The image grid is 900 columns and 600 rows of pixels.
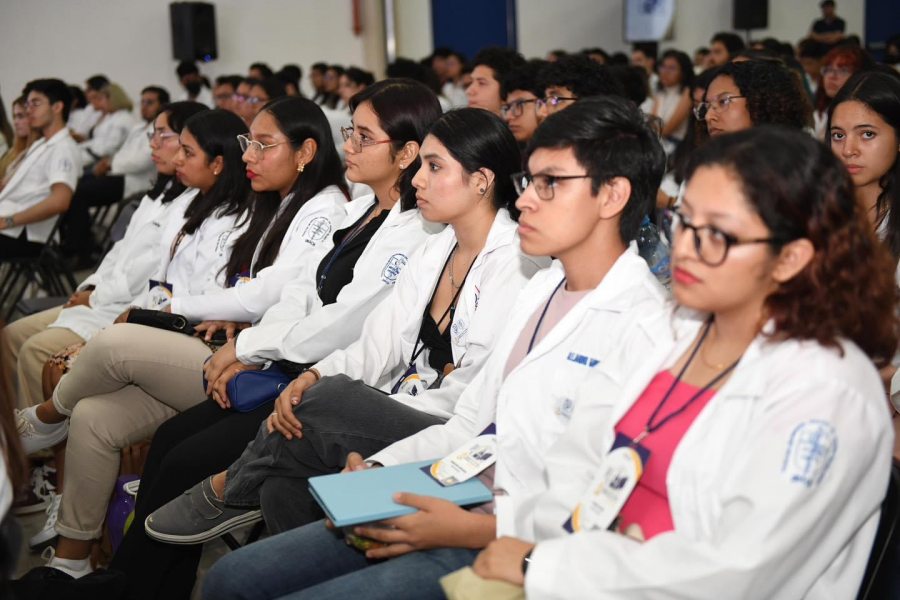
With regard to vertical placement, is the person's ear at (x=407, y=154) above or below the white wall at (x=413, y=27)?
below

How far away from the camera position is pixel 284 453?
6.66 feet

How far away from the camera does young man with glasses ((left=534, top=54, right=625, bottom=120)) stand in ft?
11.7

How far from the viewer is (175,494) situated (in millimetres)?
2285

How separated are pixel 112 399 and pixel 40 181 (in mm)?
2907

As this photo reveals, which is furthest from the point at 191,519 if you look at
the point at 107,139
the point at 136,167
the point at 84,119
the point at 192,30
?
the point at 192,30

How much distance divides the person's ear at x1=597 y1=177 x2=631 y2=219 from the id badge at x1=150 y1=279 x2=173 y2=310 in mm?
1887

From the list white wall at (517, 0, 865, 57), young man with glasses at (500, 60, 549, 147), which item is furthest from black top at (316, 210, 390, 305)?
white wall at (517, 0, 865, 57)

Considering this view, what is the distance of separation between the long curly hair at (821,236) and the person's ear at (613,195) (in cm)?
47

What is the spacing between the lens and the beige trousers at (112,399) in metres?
2.61

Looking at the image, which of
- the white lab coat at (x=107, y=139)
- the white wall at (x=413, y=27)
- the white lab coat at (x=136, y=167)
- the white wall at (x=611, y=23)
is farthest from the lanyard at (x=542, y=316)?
the white wall at (x=611, y=23)

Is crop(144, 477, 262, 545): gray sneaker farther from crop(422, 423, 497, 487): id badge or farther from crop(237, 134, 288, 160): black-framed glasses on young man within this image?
crop(237, 134, 288, 160): black-framed glasses on young man

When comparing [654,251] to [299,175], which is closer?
[654,251]

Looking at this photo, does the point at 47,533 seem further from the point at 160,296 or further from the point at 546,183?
the point at 546,183

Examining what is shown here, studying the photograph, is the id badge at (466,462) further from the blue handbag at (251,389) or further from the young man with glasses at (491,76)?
the young man with glasses at (491,76)
